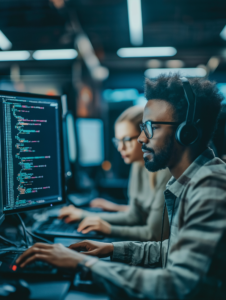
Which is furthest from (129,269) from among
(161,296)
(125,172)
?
(125,172)

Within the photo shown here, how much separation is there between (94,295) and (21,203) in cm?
45

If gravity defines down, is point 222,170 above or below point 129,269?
above

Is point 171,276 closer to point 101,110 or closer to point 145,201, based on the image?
point 145,201

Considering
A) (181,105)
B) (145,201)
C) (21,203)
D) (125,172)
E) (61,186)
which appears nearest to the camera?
(181,105)

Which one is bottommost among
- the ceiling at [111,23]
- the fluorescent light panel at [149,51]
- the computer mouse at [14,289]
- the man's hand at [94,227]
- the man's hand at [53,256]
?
the computer mouse at [14,289]

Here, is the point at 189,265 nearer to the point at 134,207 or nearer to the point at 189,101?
the point at 189,101

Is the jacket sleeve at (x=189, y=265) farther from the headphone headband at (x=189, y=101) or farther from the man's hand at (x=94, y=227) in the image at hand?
the man's hand at (x=94, y=227)

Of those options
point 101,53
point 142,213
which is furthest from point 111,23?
point 142,213

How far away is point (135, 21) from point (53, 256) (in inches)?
102

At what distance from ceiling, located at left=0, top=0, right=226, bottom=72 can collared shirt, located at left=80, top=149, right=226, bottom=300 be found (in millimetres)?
2524

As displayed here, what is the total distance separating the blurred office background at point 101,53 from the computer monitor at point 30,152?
0.43 metres

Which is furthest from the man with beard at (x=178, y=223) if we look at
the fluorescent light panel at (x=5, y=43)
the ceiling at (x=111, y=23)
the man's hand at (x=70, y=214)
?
the fluorescent light panel at (x=5, y=43)

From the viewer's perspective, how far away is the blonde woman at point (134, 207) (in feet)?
3.93

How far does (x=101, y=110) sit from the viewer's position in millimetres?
4969
